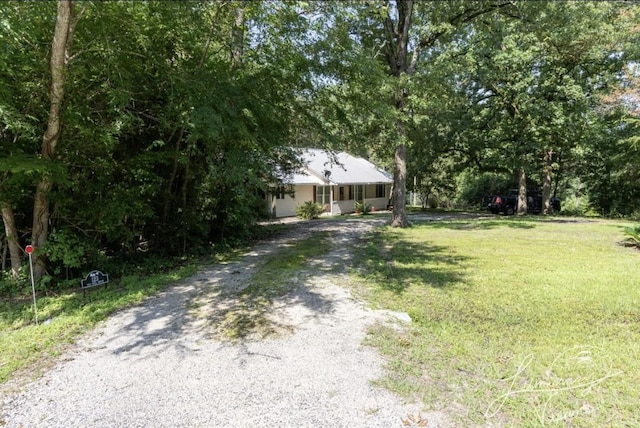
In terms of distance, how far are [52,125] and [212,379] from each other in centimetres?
→ 488

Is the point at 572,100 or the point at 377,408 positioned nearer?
the point at 377,408

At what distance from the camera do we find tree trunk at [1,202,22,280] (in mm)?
6301

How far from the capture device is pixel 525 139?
1798 cm

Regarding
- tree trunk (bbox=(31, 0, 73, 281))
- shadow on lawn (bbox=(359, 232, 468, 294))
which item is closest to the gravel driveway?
shadow on lawn (bbox=(359, 232, 468, 294))

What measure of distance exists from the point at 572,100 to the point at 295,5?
16.0 metres

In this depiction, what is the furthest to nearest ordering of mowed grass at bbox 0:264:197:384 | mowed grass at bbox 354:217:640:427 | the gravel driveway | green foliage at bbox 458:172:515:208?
green foliage at bbox 458:172:515:208 < mowed grass at bbox 0:264:197:384 < mowed grass at bbox 354:217:640:427 < the gravel driveway

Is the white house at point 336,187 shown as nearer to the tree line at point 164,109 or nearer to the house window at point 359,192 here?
the house window at point 359,192

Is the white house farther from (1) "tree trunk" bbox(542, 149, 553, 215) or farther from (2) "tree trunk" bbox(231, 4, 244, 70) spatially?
(1) "tree trunk" bbox(542, 149, 553, 215)

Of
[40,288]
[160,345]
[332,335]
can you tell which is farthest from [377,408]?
[40,288]

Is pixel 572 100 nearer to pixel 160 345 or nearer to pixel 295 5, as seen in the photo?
pixel 295 5

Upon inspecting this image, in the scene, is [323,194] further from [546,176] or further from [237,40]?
[237,40]

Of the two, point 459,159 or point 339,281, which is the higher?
point 459,159

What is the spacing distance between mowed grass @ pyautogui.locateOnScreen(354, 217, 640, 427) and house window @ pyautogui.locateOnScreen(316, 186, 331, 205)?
517 inches

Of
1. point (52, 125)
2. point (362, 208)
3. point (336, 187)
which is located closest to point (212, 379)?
point (52, 125)
